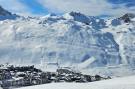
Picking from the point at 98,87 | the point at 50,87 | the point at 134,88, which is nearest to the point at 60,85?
the point at 50,87

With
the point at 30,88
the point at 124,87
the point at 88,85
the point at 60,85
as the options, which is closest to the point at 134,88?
the point at 124,87

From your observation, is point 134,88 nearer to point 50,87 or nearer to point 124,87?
point 124,87

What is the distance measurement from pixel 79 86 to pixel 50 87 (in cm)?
172

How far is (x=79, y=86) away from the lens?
82.8ft

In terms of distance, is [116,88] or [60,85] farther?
[60,85]

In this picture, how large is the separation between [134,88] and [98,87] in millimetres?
1962

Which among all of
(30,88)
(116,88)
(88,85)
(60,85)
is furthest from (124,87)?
(30,88)

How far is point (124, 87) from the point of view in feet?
78.7

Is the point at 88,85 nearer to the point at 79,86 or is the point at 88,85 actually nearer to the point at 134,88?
the point at 79,86

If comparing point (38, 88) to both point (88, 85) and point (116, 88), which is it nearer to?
point (88, 85)

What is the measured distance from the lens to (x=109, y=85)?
25.1m

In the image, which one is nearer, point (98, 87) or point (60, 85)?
point (98, 87)

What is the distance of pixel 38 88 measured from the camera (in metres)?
26.0

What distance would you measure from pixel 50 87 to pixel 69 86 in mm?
1110
